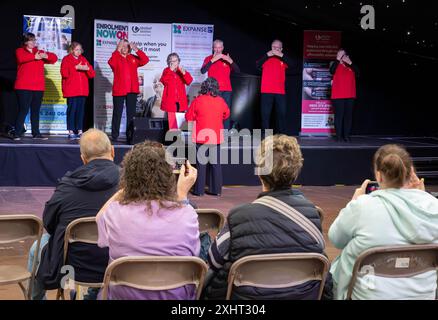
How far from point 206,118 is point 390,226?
5215mm

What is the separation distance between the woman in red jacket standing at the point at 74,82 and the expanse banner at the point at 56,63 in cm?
63

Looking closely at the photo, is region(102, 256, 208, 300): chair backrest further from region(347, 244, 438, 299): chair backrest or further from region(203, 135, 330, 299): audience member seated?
region(347, 244, 438, 299): chair backrest

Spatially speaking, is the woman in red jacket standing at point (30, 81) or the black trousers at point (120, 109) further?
the black trousers at point (120, 109)

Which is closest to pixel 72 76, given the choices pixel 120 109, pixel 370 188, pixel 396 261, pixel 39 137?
pixel 120 109

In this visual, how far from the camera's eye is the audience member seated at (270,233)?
281 cm

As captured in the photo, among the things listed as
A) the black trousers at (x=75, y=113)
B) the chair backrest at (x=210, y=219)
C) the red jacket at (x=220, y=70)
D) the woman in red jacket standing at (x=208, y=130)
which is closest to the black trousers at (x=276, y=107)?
the red jacket at (x=220, y=70)

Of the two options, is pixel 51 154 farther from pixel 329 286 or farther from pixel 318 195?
→ pixel 329 286

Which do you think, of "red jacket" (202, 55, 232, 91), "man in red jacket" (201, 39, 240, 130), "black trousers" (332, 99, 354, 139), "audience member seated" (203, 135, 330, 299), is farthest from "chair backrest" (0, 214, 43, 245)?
"black trousers" (332, 99, 354, 139)

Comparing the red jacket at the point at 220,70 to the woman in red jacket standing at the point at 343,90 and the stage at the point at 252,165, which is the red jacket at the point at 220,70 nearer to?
the stage at the point at 252,165

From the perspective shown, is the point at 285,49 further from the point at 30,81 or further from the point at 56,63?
the point at 30,81

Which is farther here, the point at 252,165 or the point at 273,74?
the point at 273,74

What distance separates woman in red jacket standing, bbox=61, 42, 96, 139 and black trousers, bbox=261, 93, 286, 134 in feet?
8.91

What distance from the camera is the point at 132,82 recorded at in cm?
977

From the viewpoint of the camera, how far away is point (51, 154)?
843cm
